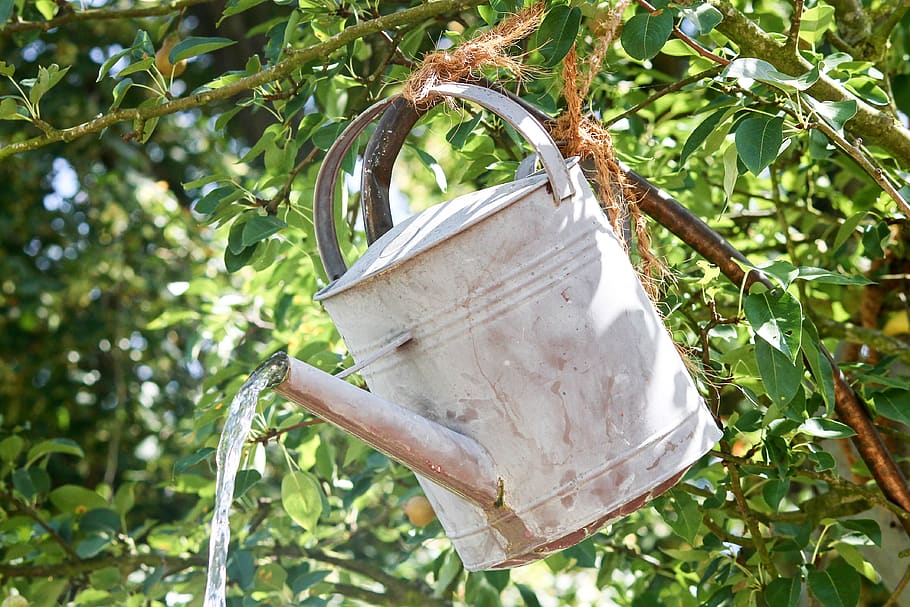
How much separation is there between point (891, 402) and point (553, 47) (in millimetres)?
539

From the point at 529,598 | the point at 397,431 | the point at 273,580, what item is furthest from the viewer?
the point at 529,598

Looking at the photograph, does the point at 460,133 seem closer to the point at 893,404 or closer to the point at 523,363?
the point at 523,363

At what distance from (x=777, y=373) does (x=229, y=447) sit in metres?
0.51

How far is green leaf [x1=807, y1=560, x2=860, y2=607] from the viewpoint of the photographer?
115 centimetres

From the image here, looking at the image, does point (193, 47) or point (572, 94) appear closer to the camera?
point (572, 94)

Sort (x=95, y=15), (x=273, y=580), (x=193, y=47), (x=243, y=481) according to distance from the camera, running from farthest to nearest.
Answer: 1. (x=273, y=580)
2. (x=95, y=15)
3. (x=243, y=481)
4. (x=193, y=47)

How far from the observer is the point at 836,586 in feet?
3.82

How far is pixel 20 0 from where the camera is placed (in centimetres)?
148

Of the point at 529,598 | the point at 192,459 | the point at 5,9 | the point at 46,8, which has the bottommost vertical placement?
the point at 529,598

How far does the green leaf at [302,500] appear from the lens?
128 centimetres

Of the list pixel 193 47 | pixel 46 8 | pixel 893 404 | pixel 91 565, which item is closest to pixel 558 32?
pixel 193 47

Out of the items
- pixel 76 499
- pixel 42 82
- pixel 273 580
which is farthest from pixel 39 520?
pixel 42 82

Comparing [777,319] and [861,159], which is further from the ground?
[861,159]

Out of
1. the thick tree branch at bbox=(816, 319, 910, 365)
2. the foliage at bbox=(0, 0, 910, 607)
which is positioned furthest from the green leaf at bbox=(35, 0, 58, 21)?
the thick tree branch at bbox=(816, 319, 910, 365)
